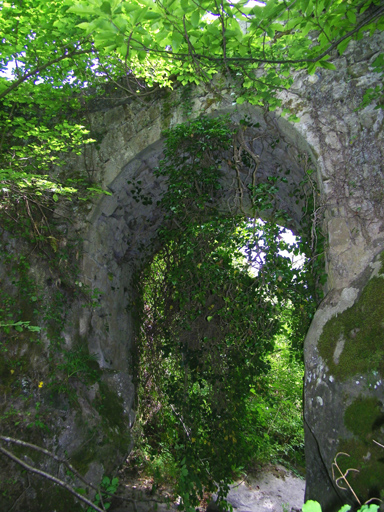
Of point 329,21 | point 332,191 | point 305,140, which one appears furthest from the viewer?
point 305,140

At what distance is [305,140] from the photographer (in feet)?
9.70

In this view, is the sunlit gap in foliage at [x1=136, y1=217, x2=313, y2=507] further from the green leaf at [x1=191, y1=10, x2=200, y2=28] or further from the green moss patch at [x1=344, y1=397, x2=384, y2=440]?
the green leaf at [x1=191, y1=10, x2=200, y2=28]

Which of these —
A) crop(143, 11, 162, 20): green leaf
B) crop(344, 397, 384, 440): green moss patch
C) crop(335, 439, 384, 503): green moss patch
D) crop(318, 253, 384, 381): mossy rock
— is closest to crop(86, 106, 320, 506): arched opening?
crop(318, 253, 384, 381): mossy rock

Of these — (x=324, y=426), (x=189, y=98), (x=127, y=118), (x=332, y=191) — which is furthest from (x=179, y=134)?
(x=324, y=426)

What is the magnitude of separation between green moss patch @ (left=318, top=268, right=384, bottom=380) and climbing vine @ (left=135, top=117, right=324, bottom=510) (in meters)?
0.78

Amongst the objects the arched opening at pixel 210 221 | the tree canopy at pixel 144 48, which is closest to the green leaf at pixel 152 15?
the tree canopy at pixel 144 48

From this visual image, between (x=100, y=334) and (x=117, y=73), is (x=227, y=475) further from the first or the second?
(x=117, y=73)

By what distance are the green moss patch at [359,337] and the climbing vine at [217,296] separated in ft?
2.56

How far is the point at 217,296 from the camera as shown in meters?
4.21

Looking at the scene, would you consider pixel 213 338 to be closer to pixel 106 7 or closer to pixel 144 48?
pixel 144 48

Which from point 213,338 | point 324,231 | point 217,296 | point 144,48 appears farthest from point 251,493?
point 144,48

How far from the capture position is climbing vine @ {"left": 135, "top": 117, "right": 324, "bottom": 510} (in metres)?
3.44

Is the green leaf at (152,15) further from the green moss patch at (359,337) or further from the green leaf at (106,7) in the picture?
the green moss patch at (359,337)

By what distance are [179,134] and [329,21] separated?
184cm
